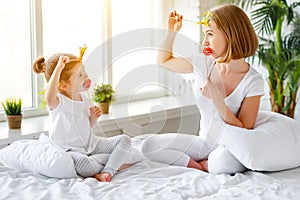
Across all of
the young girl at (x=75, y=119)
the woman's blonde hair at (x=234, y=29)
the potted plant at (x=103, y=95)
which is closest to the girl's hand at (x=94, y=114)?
the young girl at (x=75, y=119)

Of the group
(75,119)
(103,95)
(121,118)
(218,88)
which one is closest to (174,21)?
(218,88)

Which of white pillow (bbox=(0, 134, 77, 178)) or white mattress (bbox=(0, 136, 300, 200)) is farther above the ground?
white pillow (bbox=(0, 134, 77, 178))

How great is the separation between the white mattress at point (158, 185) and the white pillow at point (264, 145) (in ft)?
0.15

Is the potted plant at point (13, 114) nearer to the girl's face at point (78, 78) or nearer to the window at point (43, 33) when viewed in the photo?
the window at point (43, 33)

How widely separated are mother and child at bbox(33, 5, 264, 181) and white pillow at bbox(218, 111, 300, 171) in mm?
49

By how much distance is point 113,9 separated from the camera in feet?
11.4

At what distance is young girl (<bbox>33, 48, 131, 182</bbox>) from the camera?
6.93 ft

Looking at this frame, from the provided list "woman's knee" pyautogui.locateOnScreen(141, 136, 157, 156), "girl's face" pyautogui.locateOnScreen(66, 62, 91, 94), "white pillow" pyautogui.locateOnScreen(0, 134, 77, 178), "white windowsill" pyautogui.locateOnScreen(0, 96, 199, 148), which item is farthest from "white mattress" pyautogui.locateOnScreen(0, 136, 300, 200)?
"girl's face" pyautogui.locateOnScreen(66, 62, 91, 94)

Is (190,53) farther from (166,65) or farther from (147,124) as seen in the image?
(147,124)

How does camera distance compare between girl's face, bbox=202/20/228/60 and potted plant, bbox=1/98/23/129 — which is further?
potted plant, bbox=1/98/23/129

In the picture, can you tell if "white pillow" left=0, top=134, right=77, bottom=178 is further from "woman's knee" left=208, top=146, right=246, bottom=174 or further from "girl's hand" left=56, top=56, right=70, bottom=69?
"woman's knee" left=208, top=146, right=246, bottom=174

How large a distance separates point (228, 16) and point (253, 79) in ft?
0.96

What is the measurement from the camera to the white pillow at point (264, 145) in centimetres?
208

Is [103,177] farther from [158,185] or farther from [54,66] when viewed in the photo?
[54,66]
